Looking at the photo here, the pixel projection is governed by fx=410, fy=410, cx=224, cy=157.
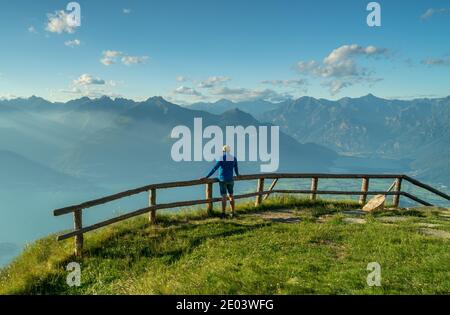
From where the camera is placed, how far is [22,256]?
46.6 feet

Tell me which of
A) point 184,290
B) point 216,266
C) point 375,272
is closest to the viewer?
point 184,290

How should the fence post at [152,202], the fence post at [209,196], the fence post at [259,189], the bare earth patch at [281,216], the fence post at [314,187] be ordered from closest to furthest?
the fence post at [152,202] < the bare earth patch at [281,216] < the fence post at [209,196] < the fence post at [259,189] < the fence post at [314,187]

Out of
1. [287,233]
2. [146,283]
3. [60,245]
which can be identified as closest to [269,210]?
[287,233]

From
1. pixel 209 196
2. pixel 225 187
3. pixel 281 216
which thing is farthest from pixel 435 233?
pixel 209 196

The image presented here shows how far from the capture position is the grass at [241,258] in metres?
8.77

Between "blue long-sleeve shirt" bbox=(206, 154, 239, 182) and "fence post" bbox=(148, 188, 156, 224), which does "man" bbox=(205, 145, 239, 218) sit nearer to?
"blue long-sleeve shirt" bbox=(206, 154, 239, 182)

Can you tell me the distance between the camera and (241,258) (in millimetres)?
11266

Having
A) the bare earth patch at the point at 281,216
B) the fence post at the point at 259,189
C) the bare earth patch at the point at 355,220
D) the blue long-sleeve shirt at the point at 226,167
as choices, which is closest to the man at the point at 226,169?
the blue long-sleeve shirt at the point at 226,167

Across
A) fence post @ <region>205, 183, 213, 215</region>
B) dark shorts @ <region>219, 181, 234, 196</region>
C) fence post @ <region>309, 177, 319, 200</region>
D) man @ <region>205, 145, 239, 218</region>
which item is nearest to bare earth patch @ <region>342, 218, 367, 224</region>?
fence post @ <region>309, 177, 319, 200</region>

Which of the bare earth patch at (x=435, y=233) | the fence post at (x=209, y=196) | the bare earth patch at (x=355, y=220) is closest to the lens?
the bare earth patch at (x=435, y=233)

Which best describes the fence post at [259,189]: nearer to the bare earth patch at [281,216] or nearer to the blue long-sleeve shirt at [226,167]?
the bare earth patch at [281,216]
